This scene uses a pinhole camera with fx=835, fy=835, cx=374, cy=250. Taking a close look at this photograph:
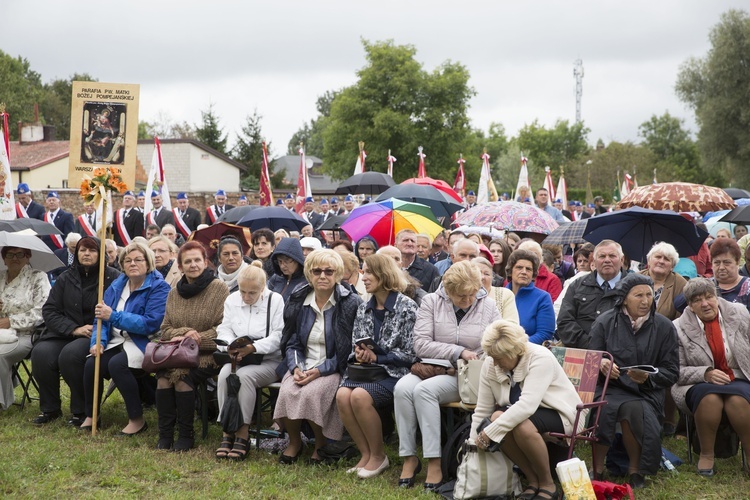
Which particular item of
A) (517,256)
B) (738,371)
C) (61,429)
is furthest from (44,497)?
(738,371)

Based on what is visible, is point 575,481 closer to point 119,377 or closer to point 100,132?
point 119,377

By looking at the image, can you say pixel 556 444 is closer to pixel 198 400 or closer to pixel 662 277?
pixel 662 277

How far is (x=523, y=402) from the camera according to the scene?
5.52m

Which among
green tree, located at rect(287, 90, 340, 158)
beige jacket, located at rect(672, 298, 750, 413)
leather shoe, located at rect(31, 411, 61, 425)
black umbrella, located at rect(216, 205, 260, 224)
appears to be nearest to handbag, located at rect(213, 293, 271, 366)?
leather shoe, located at rect(31, 411, 61, 425)

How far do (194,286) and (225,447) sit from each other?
143 centimetres

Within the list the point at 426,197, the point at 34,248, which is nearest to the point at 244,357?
the point at 34,248

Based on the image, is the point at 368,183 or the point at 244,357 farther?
the point at 368,183

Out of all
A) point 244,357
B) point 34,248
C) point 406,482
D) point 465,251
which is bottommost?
point 406,482

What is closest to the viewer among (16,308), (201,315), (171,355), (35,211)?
(171,355)

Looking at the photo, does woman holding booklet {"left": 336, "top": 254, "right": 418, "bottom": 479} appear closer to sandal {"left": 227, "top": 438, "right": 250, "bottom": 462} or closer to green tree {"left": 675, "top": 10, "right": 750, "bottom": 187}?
sandal {"left": 227, "top": 438, "right": 250, "bottom": 462}

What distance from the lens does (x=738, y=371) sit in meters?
6.29

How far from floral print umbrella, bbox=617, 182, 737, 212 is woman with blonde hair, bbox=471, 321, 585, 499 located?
5.19 metres

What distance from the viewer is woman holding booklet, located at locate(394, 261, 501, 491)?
613 centimetres

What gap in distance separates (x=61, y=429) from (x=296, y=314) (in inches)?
103
